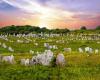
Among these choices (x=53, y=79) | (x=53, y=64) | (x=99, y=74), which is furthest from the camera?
(x=53, y=64)

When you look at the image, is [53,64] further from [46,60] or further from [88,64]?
[88,64]

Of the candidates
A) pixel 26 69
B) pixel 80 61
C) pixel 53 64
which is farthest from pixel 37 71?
pixel 80 61

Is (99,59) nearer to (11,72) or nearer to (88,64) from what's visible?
(88,64)

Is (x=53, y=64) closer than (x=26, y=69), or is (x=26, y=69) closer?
(x=26, y=69)

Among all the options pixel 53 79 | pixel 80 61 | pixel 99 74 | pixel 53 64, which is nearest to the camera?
pixel 53 79

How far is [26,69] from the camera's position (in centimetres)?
4162

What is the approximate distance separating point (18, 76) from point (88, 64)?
12846 mm

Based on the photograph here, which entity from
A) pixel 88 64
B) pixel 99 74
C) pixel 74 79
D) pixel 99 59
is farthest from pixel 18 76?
pixel 99 59

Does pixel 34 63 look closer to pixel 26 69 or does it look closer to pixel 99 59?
pixel 26 69

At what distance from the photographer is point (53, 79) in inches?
1441

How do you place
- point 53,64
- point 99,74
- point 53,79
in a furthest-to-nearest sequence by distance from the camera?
1. point 53,64
2. point 99,74
3. point 53,79

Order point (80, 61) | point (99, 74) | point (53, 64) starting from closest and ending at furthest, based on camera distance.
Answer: point (99, 74)
point (53, 64)
point (80, 61)

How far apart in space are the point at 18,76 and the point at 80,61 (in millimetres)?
14836

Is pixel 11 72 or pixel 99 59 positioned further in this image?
pixel 99 59
